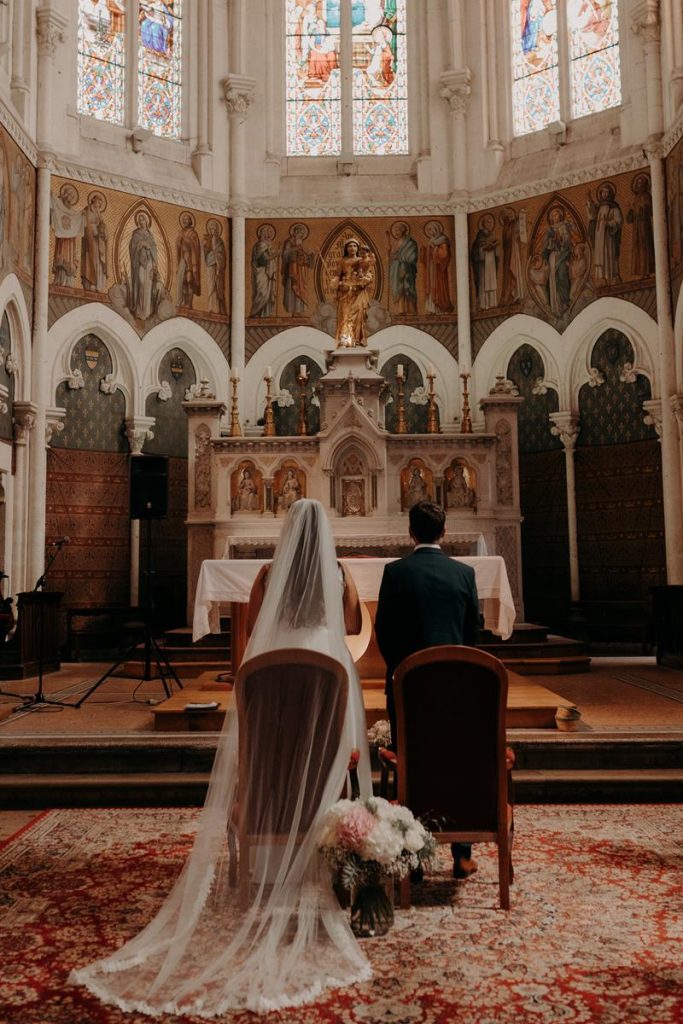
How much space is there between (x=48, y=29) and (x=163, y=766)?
1259 cm

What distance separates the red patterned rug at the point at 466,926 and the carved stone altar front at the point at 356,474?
286 inches

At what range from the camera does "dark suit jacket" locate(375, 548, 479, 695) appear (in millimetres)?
4434

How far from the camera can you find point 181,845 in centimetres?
507

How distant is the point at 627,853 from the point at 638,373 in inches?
419

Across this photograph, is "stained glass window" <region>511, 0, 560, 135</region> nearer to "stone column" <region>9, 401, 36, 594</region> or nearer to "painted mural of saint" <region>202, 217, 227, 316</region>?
"painted mural of saint" <region>202, 217, 227, 316</region>

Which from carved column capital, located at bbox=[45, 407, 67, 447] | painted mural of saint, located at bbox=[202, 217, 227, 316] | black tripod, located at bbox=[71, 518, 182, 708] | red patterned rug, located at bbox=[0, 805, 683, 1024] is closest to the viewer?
red patterned rug, located at bbox=[0, 805, 683, 1024]

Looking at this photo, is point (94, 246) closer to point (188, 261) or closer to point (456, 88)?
point (188, 261)

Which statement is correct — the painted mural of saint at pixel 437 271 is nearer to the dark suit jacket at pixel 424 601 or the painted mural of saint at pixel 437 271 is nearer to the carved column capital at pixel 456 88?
the carved column capital at pixel 456 88

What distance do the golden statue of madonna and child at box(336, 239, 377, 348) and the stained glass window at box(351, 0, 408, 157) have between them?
4.89 m

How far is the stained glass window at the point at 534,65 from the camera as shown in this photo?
16031mm

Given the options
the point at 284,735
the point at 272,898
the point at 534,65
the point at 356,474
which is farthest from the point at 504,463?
the point at 272,898

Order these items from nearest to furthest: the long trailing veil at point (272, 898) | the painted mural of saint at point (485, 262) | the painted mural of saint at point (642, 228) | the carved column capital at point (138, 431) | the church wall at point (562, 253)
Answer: the long trailing veil at point (272, 898) → the painted mural of saint at point (642, 228) → the church wall at point (562, 253) → the carved column capital at point (138, 431) → the painted mural of saint at point (485, 262)

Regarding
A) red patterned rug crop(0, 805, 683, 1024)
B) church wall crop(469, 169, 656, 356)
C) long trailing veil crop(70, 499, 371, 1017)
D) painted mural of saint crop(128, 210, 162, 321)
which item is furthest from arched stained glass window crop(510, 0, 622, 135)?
long trailing veil crop(70, 499, 371, 1017)

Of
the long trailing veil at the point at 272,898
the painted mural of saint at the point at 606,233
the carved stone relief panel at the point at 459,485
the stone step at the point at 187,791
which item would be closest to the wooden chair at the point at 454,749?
the long trailing veil at the point at 272,898
